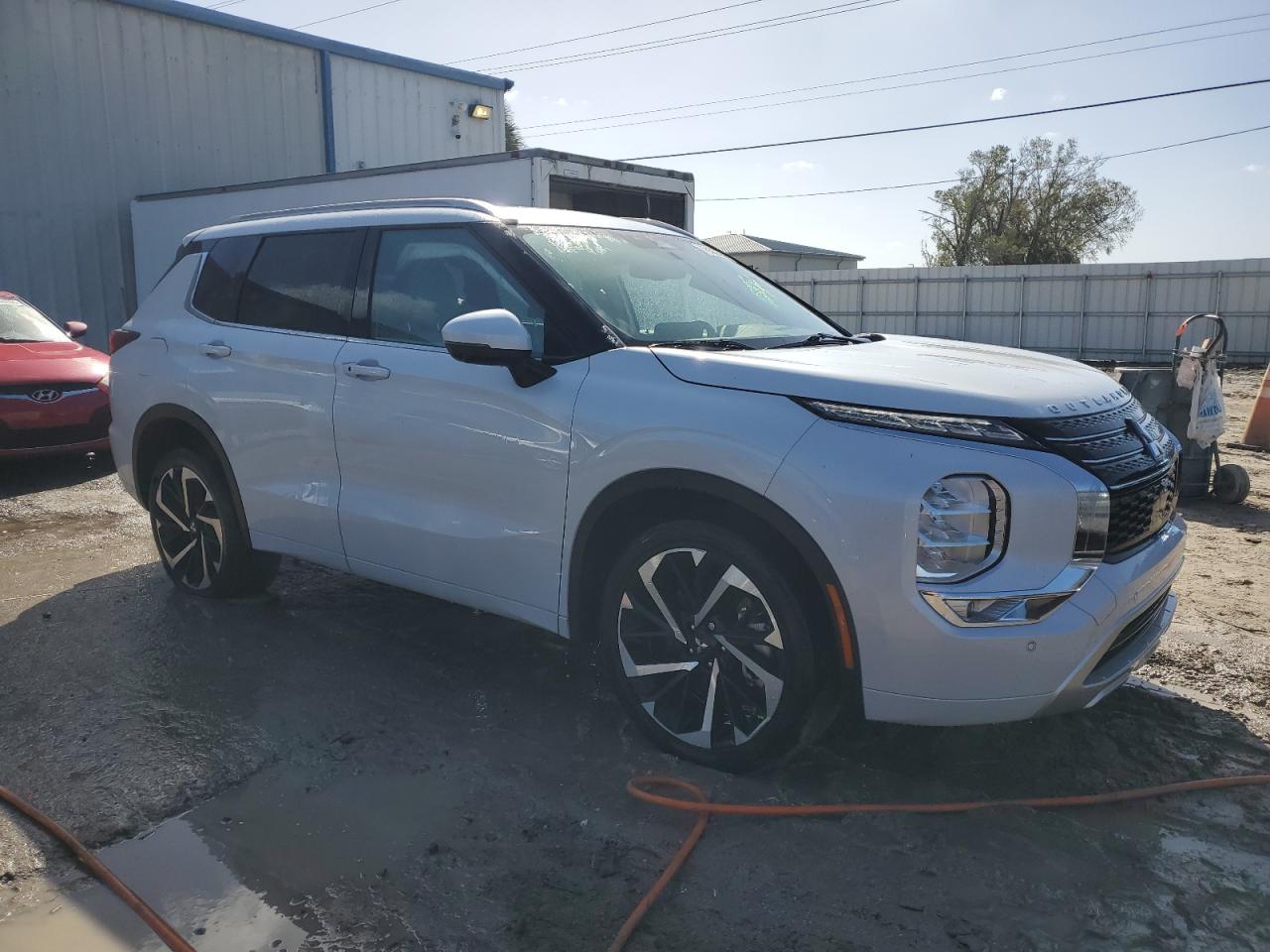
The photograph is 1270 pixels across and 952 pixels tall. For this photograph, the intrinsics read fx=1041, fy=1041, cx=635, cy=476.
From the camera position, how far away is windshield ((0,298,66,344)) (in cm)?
921

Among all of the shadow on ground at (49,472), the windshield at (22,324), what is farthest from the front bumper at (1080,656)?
the windshield at (22,324)

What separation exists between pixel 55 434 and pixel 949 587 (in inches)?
308

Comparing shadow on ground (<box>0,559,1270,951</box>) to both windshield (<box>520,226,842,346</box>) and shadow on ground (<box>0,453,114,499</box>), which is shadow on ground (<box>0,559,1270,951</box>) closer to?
windshield (<box>520,226,842,346</box>)

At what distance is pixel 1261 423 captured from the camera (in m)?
9.95

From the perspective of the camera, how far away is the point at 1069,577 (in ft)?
9.09

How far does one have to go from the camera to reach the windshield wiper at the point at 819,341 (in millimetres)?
3719

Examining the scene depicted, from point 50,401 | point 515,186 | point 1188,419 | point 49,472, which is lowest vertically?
point 49,472

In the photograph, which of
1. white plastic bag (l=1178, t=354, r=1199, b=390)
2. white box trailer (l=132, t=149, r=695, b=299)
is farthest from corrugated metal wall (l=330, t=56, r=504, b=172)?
white plastic bag (l=1178, t=354, r=1199, b=390)

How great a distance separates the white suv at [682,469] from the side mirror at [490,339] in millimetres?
11

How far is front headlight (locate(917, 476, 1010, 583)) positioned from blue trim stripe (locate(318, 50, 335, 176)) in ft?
52.4

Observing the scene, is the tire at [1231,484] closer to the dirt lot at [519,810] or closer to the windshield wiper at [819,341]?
the dirt lot at [519,810]

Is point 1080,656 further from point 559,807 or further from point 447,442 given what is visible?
point 447,442

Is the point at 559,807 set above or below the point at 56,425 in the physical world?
below

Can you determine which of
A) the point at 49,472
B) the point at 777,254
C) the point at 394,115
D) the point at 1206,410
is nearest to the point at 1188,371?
the point at 1206,410
